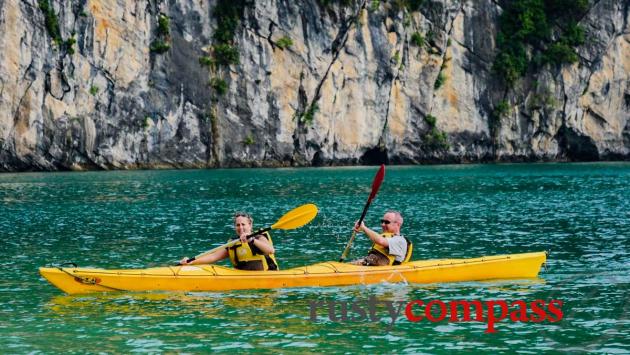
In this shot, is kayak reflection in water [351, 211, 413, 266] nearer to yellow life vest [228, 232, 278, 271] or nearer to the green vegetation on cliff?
yellow life vest [228, 232, 278, 271]

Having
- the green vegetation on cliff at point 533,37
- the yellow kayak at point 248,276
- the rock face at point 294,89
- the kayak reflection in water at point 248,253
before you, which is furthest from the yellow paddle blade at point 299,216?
the green vegetation on cliff at point 533,37

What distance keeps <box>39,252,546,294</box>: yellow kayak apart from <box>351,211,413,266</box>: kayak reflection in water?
0.86 feet

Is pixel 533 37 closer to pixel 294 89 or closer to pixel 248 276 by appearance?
pixel 294 89

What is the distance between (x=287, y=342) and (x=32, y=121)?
6067 centimetres

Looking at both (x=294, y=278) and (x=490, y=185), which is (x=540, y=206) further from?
(x=294, y=278)

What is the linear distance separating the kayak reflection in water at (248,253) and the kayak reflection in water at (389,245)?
1830 millimetres

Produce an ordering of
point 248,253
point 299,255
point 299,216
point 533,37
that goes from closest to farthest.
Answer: point 248,253 → point 299,216 → point 299,255 → point 533,37

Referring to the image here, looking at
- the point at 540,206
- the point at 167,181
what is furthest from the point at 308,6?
the point at 540,206

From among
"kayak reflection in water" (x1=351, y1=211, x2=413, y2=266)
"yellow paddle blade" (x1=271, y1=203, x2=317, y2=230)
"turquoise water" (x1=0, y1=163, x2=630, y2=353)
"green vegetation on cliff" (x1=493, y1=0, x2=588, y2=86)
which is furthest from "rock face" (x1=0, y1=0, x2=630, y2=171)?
"kayak reflection in water" (x1=351, y1=211, x2=413, y2=266)

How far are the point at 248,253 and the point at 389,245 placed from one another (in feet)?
9.36

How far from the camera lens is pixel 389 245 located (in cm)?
1938

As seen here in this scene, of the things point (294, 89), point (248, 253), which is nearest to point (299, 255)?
point (248, 253)

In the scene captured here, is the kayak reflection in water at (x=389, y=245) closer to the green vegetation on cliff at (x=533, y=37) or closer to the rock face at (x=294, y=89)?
the rock face at (x=294, y=89)

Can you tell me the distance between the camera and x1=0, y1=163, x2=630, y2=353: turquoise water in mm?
14703
